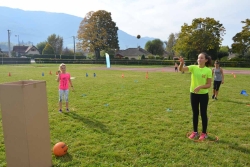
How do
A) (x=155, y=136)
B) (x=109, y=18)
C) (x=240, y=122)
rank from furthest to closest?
1. (x=109, y=18)
2. (x=240, y=122)
3. (x=155, y=136)

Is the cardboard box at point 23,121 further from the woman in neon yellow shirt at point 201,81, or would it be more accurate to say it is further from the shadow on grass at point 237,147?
the shadow on grass at point 237,147

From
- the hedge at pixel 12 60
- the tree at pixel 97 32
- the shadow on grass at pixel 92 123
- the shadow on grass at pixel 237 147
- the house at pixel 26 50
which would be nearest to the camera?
the shadow on grass at pixel 237 147

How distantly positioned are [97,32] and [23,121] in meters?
55.0

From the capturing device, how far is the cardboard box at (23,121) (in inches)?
116

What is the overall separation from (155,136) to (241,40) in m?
47.1

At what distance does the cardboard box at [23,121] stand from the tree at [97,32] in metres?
52.4

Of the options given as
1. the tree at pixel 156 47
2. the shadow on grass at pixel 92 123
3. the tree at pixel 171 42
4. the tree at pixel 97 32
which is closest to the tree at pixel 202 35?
the tree at pixel 97 32

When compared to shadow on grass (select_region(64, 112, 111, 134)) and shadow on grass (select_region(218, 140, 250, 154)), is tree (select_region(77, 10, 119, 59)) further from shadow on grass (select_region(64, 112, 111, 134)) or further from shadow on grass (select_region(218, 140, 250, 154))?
shadow on grass (select_region(218, 140, 250, 154))

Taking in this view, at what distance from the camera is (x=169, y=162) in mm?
3779

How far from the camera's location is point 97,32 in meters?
55.7

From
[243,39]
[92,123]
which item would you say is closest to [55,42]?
[243,39]

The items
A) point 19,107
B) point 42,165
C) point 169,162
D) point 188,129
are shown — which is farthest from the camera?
point 188,129

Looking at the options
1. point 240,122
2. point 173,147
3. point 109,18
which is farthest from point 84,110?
point 109,18

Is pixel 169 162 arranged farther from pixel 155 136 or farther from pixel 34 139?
pixel 34 139
